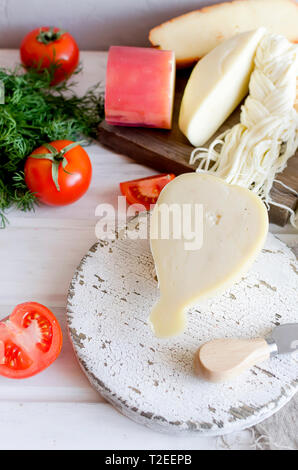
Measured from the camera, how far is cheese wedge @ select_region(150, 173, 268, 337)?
1107mm

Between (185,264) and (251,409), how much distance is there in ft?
1.12

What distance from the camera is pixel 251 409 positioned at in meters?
1.03

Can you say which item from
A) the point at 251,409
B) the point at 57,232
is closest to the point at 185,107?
the point at 57,232

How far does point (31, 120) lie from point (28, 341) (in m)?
0.77

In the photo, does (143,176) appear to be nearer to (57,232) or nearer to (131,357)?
(57,232)

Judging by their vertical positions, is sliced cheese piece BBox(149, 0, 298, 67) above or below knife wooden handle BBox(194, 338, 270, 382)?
above

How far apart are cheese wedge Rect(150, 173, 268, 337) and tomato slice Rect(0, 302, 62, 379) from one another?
0.24 m

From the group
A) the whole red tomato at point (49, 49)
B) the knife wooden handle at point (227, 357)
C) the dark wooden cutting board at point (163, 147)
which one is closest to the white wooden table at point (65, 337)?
the dark wooden cutting board at point (163, 147)

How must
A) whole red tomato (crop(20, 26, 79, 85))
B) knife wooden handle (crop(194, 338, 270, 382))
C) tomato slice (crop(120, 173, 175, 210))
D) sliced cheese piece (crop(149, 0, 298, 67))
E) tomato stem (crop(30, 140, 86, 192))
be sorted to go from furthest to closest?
1. whole red tomato (crop(20, 26, 79, 85))
2. sliced cheese piece (crop(149, 0, 298, 67))
3. tomato slice (crop(120, 173, 175, 210))
4. tomato stem (crop(30, 140, 86, 192))
5. knife wooden handle (crop(194, 338, 270, 382))

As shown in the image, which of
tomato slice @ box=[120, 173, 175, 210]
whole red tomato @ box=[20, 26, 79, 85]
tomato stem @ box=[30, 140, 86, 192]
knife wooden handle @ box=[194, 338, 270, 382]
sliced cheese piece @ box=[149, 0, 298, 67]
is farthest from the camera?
whole red tomato @ box=[20, 26, 79, 85]

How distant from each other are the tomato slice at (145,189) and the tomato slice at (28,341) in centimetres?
46

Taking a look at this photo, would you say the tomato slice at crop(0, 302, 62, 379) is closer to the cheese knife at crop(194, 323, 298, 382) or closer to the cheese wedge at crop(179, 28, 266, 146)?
the cheese knife at crop(194, 323, 298, 382)

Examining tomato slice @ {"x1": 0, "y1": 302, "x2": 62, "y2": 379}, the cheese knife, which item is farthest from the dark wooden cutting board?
tomato slice @ {"x1": 0, "y1": 302, "x2": 62, "y2": 379}

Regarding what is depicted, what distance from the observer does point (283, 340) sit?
1101mm
